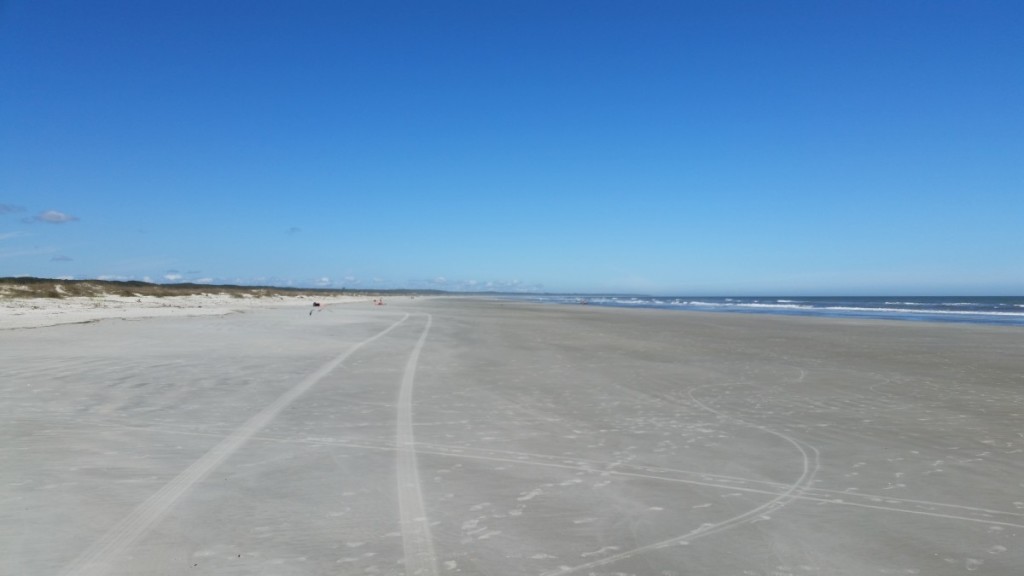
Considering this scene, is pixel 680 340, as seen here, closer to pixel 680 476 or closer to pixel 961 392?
pixel 961 392

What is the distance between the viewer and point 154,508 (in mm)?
4750

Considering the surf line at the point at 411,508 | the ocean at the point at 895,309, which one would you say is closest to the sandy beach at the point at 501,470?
the surf line at the point at 411,508

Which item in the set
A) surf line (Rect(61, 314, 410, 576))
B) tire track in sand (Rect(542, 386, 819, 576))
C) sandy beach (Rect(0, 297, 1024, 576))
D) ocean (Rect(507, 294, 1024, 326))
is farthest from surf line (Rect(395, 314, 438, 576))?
ocean (Rect(507, 294, 1024, 326))

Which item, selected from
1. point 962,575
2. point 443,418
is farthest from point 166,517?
point 962,575

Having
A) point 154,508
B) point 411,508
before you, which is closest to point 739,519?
point 411,508

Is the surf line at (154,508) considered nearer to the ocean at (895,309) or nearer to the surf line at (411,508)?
the surf line at (411,508)

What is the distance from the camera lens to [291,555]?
3.97 m

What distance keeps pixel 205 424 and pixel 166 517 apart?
3.50m

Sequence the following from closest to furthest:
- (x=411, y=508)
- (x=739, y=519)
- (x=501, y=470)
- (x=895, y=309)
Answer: (x=739, y=519)
(x=411, y=508)
(x=501, y=470)
(x=895, y=309)

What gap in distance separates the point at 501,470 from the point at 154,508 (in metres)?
2.90

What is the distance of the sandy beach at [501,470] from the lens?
4051 mm

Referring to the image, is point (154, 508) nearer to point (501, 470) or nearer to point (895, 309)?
point (501, 470)

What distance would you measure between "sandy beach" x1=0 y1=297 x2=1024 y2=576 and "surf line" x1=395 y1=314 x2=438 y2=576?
21 mm

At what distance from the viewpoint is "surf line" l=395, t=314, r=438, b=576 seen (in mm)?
3891
